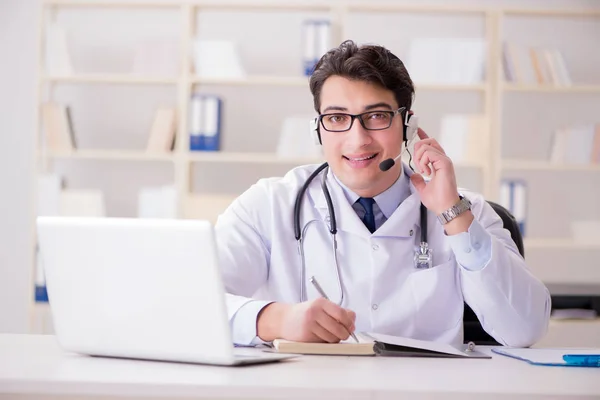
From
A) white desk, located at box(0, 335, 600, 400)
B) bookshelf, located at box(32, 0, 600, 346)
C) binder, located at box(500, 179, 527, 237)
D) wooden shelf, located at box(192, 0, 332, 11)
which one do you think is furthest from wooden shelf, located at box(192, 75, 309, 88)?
white desk, located at box(0, 335, 600, 400)

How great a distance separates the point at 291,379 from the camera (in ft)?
4.07

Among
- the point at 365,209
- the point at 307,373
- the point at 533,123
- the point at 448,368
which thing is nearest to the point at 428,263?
the point at 365,209

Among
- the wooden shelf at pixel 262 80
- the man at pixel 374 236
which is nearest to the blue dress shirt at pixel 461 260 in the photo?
the man at pixel 374 236

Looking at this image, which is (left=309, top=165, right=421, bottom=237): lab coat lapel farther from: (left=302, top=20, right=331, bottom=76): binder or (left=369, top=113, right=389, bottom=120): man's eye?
(left=302, top=20, right=331, bottom=76): binder

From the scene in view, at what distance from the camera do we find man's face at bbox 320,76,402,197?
6.67 feet

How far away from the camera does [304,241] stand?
2092 millimetres

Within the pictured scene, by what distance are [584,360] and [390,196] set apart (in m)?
0.76

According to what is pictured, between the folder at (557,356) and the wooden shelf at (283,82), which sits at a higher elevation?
the wooden shelf at (283,82)

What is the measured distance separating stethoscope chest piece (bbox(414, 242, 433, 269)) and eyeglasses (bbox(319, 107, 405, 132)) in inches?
11.8

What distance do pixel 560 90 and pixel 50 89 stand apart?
2.63 m

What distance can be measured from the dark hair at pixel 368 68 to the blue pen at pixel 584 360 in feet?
2.72

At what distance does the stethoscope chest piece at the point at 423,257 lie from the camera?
200 centimetres

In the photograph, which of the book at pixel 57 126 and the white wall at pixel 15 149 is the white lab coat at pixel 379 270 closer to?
the book at pixel 57 126

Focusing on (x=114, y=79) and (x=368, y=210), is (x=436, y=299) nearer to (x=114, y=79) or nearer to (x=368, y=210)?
(x=368, y=210)
